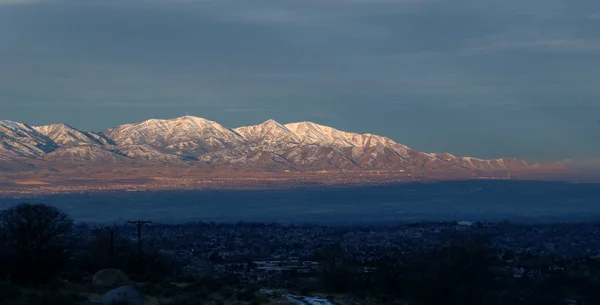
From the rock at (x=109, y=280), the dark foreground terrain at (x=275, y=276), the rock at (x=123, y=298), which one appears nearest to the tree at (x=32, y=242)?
the dark foreground terrain at (x=275, y=276)

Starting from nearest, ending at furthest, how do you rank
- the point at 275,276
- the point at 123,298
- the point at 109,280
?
1. the point at 123,298
2. the point at 109,280
3. the point at 275,276

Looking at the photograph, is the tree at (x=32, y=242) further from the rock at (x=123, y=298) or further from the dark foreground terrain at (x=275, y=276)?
the rock at (x=123, y=298)

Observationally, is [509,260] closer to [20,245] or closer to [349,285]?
[349,285]

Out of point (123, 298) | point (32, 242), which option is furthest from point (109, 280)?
Answer: point (123, 298)

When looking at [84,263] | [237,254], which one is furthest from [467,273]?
[237,254]

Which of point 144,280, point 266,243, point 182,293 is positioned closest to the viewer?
point 182,293

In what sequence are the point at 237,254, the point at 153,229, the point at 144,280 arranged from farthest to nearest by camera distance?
the point at 153,229
the point at 237,254
the point at 144,280

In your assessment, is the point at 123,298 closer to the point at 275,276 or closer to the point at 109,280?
the point at 109,280

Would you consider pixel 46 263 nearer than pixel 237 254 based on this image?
Yes
